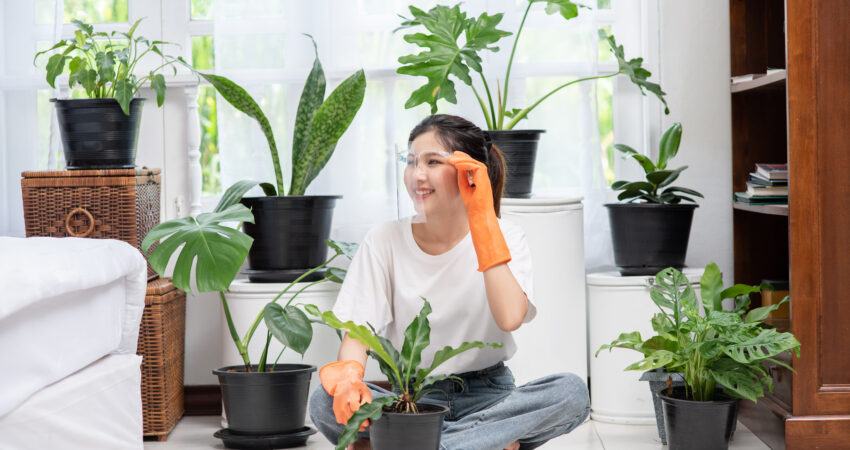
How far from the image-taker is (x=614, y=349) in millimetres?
2521

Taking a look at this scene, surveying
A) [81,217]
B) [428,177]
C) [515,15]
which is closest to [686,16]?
[515,15]

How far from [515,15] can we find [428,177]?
3.88 ft

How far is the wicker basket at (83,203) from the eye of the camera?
2402 mm

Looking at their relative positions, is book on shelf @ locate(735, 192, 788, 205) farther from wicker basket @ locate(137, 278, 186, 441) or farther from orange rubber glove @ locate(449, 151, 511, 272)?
wicker basket @ locate(137, 278, 186, 441)

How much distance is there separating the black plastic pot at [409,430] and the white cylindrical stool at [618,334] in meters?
1.27

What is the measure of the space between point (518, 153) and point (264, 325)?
0.91 m

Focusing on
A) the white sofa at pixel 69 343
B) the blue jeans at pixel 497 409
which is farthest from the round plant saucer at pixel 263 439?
the white sofa at pixel 69 343

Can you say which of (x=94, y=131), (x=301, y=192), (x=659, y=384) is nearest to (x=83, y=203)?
(x=94, y=131)

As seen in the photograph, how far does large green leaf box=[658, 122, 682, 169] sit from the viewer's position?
8.29 feet

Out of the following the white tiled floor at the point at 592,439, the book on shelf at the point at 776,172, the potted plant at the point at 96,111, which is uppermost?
the potted plant at the point at 96,111

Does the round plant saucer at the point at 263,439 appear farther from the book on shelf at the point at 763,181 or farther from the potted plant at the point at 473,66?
the book on shelf at the point at 763,181

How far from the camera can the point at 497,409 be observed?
174cm

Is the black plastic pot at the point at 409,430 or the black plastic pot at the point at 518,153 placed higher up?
the black plastic pot at the point at 518,153

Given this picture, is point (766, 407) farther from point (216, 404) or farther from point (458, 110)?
point (216, 404)
